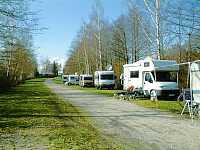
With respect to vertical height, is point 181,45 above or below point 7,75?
above

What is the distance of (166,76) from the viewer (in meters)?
27.0

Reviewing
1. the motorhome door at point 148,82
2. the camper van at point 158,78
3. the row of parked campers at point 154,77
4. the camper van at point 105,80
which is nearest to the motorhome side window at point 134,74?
the row of parked campers at point 154,77

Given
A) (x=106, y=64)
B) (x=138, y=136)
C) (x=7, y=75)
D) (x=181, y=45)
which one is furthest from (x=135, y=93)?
(x=106, y=64)

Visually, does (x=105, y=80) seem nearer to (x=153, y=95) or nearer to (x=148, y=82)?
(x=148, y=82)

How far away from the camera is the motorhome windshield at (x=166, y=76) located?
26906mm

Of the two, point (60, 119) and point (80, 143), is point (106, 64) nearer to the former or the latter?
point (60, 119)

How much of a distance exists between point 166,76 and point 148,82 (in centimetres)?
140

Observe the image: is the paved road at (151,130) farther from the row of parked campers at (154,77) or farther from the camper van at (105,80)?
the camper van at (105,80)

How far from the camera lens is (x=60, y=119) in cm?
1548

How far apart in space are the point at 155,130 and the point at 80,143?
10.6ft

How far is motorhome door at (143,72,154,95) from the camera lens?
27.2 meters

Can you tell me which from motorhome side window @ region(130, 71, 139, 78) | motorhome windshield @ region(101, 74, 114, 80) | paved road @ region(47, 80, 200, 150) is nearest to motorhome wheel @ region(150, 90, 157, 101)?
motorhome side window @ region(130, 71, 139, 78)

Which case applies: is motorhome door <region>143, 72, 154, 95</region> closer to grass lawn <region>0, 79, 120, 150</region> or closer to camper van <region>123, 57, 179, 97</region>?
camper van <region>123, 57, 179, 97</region>

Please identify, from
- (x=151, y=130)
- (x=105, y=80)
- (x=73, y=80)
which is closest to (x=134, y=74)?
(x=105, y=80)
